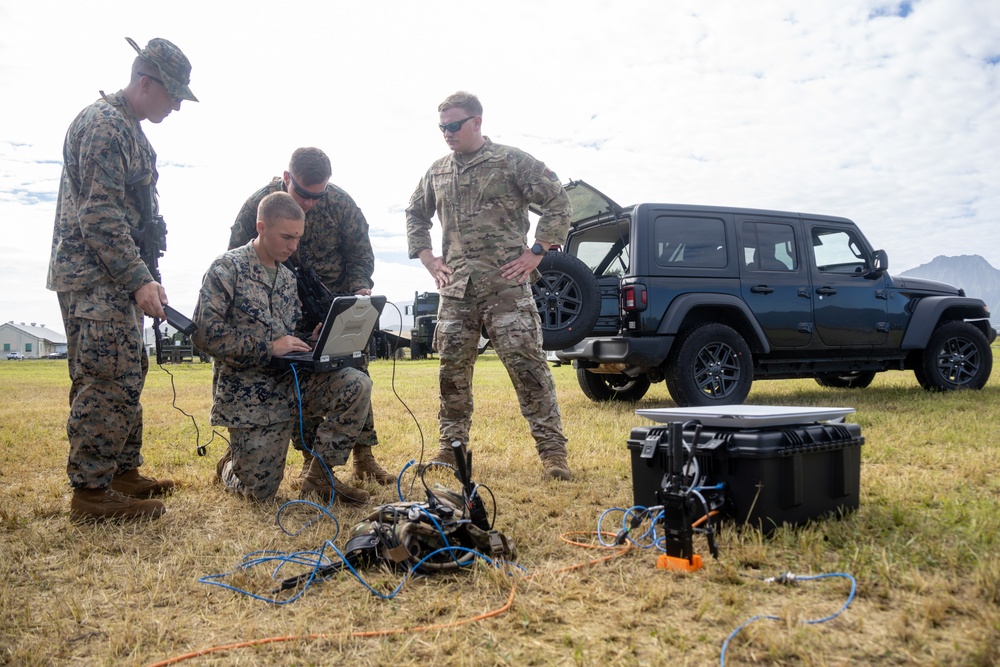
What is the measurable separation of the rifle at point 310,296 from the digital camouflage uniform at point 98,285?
2.99ft

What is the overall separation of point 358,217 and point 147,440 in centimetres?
294

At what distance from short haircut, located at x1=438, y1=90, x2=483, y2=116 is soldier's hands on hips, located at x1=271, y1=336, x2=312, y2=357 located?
1511 mm

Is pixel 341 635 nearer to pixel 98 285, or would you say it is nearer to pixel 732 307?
pixel 98 285

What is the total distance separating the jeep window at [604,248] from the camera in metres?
6.95

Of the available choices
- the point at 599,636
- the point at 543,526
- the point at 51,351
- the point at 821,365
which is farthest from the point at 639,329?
the point at 51,351

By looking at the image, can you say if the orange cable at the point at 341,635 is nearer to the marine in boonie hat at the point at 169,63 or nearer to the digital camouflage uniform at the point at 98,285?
the digital camouflage uniform at the point at 98,285

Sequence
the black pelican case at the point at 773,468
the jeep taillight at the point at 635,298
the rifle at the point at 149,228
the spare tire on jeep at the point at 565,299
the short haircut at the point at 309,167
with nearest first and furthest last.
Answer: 1. the black pelican case at the point at 773,468
2. the rifle at the point at 149,228
3. the short haircut at the point at 309,167
4. the spare tire on jeep at the point at 565,299
5. the jeep taillight at the point at 635,298

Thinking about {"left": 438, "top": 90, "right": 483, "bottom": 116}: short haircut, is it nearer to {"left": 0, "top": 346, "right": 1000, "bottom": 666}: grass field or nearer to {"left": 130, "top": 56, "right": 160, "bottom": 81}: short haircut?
{"left": 130, "top": 56, "right": 160, "bottom": 81}: short haircut

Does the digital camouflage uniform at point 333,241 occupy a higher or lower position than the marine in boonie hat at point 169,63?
lower

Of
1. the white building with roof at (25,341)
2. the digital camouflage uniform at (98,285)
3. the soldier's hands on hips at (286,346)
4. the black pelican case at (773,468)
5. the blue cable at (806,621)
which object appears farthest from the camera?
the white building with roof at (25,341)

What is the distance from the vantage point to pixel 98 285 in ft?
10.4

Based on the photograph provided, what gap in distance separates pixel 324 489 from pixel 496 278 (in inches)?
56.8

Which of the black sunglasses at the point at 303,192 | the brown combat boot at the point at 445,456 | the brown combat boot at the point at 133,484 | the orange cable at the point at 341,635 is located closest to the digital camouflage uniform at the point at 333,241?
the black sunglasses at the point at 303,192

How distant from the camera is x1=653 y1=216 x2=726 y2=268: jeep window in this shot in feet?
21.4
